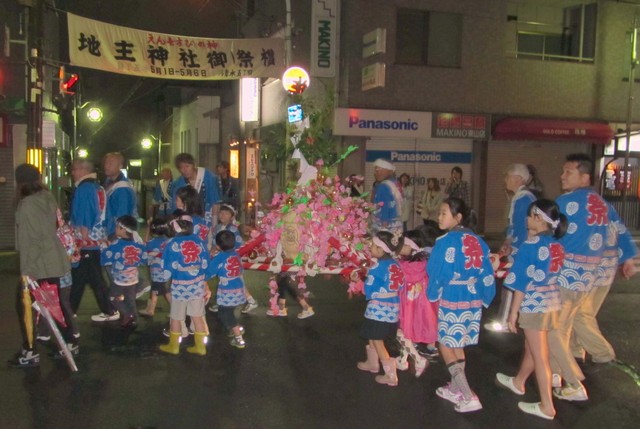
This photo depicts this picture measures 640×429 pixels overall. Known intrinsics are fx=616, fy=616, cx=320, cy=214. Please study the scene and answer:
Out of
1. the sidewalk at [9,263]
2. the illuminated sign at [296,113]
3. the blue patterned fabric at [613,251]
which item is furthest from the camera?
the sidewalk at [9,263]

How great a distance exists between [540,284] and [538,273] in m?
0.10

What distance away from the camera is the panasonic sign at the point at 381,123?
14.9 metres

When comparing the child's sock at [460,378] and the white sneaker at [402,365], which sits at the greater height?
the child's sock at [460,378]

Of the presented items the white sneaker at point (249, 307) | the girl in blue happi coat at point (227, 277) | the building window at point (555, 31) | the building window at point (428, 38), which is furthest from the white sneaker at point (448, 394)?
the building window at point (555, 31)

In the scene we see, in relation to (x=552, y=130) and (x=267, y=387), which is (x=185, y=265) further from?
(x=552, y=130)

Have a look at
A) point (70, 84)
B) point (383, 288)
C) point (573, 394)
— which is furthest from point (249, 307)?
point (70, 84)

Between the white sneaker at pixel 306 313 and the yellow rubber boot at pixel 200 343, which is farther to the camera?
the white sneaker at pixel 306 313

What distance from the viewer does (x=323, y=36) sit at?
1470 cm

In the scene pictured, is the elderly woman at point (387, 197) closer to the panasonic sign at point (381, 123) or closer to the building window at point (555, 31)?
the panasonic sign at point (381, 123)

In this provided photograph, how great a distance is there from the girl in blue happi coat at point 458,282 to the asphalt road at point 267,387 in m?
0.62

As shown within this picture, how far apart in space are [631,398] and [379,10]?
11998 millimetres

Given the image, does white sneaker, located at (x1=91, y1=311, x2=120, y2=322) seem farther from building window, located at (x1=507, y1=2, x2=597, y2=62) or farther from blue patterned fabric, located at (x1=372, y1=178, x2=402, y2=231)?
building window, located at (x1=507, y1=2, x2=597, y2=62)

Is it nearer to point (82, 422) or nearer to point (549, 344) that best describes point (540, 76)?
point (549, 344)

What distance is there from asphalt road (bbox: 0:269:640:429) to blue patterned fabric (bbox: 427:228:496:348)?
710 millimetres
